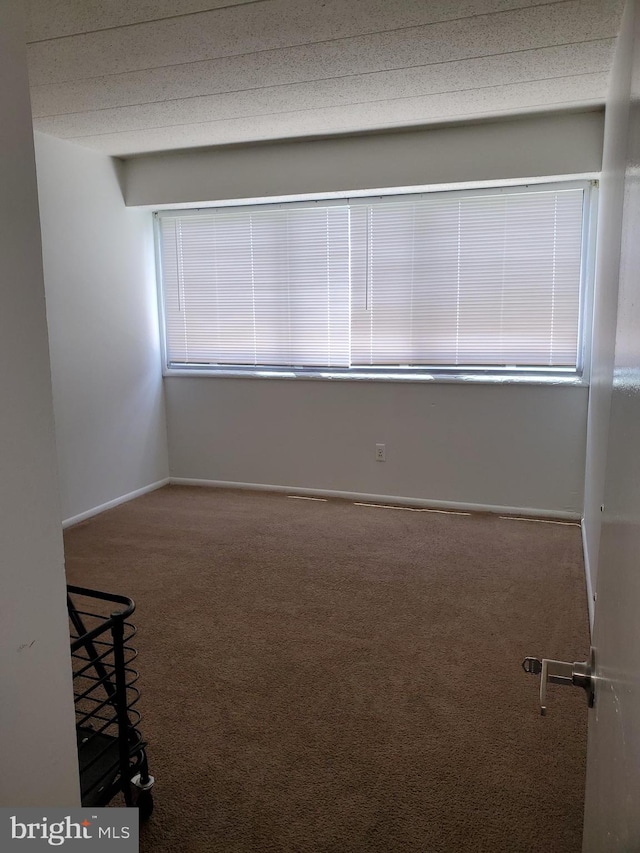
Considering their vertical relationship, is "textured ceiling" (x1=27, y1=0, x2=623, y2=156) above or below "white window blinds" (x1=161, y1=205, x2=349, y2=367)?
above

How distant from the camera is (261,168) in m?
4.11

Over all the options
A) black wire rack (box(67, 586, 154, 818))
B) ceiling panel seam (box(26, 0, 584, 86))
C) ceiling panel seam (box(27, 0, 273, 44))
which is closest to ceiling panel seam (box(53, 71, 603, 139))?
ceiling panel seam (box(26, 0, 584, 86))

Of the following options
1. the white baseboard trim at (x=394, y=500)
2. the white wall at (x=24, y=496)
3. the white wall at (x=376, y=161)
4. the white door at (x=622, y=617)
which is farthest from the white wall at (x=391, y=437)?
the white wall at (x=24, y=496)

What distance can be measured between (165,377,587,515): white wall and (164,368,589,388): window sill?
38mm

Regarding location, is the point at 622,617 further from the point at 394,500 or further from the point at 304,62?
the point at 394,500

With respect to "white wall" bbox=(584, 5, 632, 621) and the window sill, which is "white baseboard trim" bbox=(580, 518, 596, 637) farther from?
the window sill

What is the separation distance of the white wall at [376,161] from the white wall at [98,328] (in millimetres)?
366

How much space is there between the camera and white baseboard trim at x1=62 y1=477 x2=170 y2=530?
407cm

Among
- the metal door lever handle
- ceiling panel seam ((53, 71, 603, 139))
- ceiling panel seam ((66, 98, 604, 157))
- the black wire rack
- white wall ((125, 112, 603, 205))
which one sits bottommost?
the black wire rack

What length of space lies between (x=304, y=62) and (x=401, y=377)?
7.07 feet

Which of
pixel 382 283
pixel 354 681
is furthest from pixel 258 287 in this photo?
pixel 354 681

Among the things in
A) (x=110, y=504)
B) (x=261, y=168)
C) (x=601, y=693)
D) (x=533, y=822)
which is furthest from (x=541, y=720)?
(x=261, y=168)

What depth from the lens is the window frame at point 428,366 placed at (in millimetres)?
3764

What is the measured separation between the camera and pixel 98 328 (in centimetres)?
421
